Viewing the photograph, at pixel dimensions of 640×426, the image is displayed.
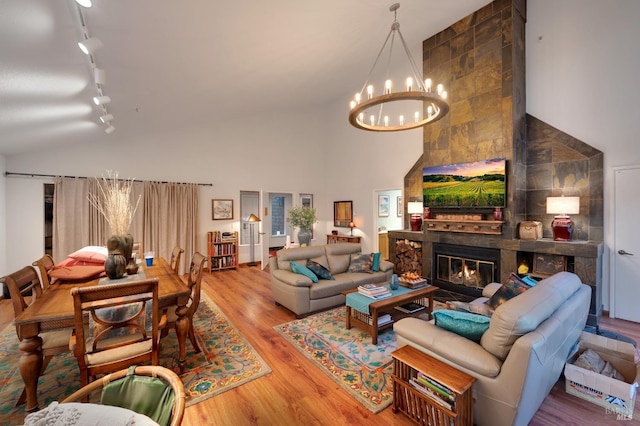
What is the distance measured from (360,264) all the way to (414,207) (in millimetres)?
1993

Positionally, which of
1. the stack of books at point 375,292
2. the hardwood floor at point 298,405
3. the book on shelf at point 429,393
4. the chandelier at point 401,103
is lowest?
the hardwood floor at point 298,405

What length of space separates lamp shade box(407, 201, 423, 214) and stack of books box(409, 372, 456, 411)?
4089mm

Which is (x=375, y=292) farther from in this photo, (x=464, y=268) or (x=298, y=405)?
(x=464, y=268)

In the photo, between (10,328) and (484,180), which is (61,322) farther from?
(484,180)

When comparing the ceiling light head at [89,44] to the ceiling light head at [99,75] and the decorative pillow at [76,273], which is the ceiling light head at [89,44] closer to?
the ceiling light head at [99,75]

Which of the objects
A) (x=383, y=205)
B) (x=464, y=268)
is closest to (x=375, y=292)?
(x=464, y=268)

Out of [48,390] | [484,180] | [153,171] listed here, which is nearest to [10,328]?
[48,390]

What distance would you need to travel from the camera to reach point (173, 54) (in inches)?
114

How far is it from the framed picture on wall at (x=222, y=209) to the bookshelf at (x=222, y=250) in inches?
15.7

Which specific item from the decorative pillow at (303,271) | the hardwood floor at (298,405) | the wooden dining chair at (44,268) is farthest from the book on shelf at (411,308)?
the wooden dining chair at (44,268)

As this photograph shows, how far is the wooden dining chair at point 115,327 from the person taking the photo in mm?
1708

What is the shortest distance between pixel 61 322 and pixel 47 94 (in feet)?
7.14

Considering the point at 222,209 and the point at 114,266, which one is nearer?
the point at 114,266

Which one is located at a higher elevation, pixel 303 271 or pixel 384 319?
pixel 303 271
